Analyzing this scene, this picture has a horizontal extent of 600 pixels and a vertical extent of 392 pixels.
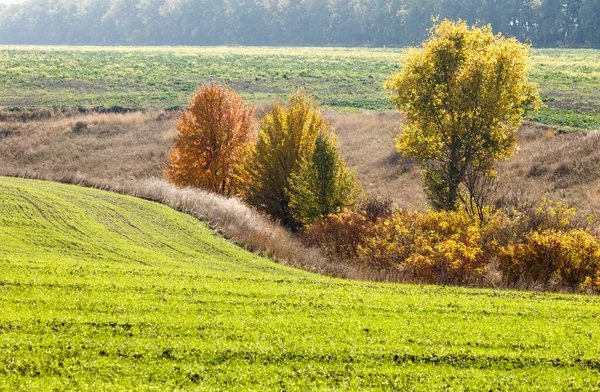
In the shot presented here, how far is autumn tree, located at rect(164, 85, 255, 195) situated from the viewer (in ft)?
150

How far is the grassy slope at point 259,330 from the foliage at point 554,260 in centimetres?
393

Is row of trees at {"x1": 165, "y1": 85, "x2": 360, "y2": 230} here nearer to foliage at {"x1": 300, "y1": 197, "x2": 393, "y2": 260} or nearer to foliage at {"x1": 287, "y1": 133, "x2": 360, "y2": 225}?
foliage at {"x1": 287, "y1": 133, "x2": 360, "y2": 225}

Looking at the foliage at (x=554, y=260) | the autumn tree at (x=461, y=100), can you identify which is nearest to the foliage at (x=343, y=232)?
the autumn tree at (x=461, y=100)

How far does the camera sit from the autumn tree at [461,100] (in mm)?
32188

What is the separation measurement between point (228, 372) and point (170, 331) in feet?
6.72

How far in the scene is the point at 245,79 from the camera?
93938mm

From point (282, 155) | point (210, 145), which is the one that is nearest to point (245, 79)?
point (210, 145)

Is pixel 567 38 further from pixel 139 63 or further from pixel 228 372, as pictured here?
Result: pixel 228 372

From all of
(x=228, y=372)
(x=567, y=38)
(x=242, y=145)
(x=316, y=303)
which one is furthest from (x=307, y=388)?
(x=567, y=38)

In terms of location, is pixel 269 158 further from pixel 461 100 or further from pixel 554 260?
pixel 554 260

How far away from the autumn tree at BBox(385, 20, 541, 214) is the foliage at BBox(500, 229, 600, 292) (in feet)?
29.6

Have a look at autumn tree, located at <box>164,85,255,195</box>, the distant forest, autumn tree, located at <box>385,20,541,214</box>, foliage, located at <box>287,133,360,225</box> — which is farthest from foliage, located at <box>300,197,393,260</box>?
the distant forest

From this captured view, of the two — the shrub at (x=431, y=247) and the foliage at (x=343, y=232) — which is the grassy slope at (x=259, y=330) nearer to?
the shrub at (x=431, y=247)

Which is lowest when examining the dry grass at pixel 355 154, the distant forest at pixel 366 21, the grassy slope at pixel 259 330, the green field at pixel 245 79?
the dry grass at pixel 355 154
